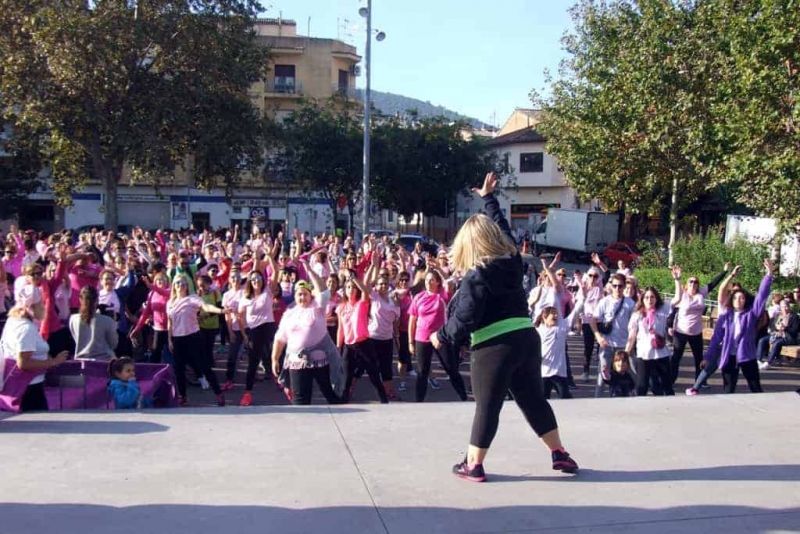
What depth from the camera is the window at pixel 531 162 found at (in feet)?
Answer: 171

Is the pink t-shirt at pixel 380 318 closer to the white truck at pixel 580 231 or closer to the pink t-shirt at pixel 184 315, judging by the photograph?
the pink t-shirt at pixel 184 315

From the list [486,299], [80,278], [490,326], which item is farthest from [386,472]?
[80,278]

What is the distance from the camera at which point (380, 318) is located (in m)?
8.79

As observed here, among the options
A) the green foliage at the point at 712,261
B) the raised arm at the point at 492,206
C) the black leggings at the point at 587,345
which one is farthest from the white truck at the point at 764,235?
the raised arm at the point at 492,206

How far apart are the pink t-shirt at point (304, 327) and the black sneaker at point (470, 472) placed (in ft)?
10.1

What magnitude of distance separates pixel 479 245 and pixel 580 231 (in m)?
36.6

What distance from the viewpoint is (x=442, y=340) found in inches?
183

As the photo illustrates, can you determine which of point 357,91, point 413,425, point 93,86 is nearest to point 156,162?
point 93,86

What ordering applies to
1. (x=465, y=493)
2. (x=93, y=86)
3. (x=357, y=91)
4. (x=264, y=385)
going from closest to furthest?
(x=465, y=493) < (x=264, y=385) < (x=93, y=86) < (x=357, y=91)

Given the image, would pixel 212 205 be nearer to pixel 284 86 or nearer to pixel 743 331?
pixel 284 86

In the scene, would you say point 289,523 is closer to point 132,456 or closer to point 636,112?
point 132,456

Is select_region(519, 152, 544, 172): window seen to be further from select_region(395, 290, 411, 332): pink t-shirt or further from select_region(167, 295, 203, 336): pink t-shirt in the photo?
select_region(167, 295, 203, 336): pink t-shirt

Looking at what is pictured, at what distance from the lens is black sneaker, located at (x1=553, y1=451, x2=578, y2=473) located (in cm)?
474

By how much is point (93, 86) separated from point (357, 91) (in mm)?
34676
